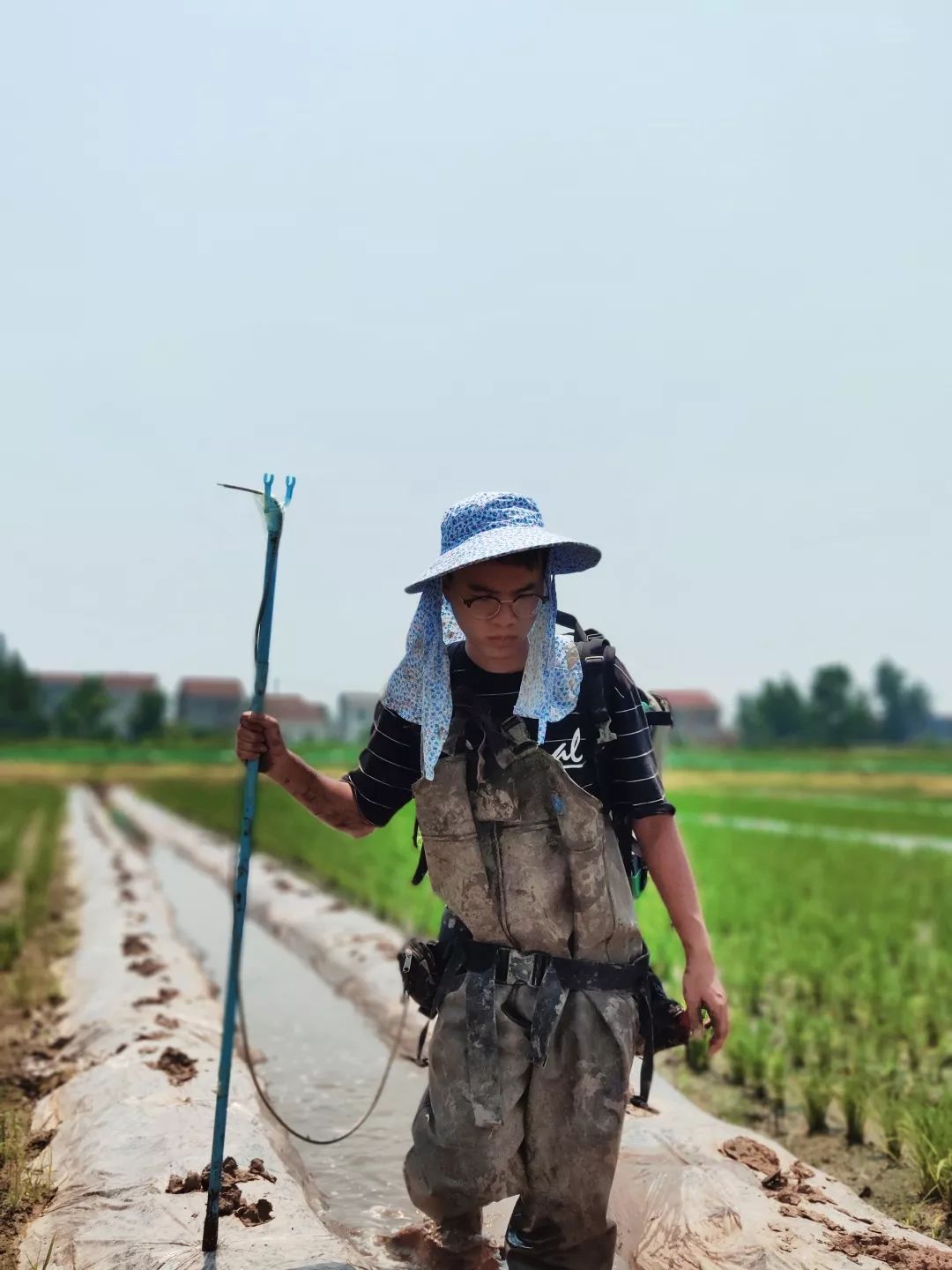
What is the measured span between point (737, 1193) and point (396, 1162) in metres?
1.13

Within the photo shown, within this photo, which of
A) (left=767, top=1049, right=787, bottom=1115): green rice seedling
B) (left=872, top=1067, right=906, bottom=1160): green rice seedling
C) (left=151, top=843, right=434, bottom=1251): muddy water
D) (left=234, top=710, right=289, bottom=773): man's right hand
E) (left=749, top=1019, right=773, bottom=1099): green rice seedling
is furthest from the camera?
(left=749, top=1019, right=773, bottom=1099): green rice seedling

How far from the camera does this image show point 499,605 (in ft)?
7.41

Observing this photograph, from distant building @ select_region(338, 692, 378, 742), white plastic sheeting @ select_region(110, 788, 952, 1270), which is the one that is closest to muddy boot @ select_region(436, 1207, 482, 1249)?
white plastic sheeting @ select_region(110, 788, 952, 1270)

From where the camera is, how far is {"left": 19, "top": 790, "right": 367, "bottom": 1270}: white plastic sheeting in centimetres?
238

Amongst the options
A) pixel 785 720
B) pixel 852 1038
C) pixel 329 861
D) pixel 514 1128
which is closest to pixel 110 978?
pixel 852 1038

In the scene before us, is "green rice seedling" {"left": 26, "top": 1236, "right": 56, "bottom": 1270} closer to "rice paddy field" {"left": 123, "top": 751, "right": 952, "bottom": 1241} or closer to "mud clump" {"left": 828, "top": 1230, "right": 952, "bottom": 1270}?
"mud clump" {"left": 828, "top": 1230, "right": 952, "bottom": 1270}

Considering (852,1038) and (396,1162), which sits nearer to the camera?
(396,1162)

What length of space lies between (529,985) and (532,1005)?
0.04m

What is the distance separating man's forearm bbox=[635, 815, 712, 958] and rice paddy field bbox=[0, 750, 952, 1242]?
3.41 feet

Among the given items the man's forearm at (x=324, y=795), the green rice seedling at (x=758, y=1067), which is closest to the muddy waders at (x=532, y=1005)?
the man's forearm at (x=324, y=795)

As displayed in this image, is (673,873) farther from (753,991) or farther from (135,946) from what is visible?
(135,946)

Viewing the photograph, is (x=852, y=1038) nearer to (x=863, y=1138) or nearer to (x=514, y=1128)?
(x=863, y=1138)

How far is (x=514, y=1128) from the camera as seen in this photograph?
89.2 inches

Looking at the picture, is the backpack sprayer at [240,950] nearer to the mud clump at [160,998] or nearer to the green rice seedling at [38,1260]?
the green rice seedling at [38,1260]
